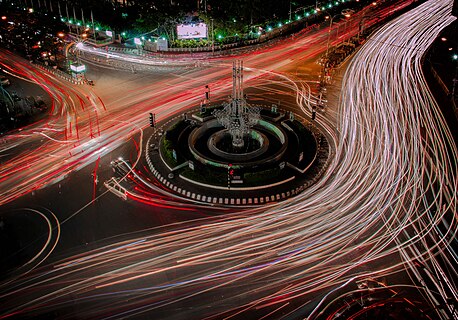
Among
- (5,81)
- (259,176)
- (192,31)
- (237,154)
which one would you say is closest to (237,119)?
(237,154)

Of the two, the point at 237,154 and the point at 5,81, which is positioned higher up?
the point at 5,81

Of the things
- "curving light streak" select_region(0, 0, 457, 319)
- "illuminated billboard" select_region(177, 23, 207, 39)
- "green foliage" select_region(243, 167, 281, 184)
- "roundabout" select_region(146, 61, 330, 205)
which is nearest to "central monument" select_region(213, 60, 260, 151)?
"roundabout" select_region(146, 61, 330, 205)

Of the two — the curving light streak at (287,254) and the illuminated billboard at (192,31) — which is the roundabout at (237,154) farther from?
the illuminated billboard at (192,31)

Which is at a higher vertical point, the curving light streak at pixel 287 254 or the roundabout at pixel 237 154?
the roundabout at pixel 237 154

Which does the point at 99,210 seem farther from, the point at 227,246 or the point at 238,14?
the point at 238,14

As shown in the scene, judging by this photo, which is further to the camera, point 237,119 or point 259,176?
point 237,119

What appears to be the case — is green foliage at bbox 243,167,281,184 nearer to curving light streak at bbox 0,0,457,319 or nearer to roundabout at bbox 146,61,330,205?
roundabout at bbox 146,61,330,205

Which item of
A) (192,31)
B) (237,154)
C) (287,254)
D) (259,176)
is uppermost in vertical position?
(192,31)

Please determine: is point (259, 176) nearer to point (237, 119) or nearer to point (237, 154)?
point (237, 154)

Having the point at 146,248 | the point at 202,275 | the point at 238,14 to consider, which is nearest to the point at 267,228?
the point at 202,275

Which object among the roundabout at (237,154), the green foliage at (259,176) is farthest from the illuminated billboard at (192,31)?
the green foliage at (259,176)
